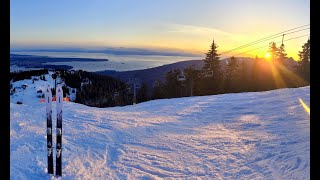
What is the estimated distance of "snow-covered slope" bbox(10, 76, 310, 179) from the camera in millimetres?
5531

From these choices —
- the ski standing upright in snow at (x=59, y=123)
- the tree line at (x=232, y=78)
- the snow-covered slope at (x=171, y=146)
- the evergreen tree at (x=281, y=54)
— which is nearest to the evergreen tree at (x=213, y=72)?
the tree line at (x=232, y=78)

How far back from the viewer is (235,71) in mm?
52531

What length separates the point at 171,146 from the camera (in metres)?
7.47

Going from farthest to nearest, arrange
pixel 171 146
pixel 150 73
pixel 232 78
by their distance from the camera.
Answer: pixel 150 73 → pixel 232 78 → pixel 171 146

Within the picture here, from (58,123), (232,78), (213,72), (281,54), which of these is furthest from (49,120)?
(281,54)

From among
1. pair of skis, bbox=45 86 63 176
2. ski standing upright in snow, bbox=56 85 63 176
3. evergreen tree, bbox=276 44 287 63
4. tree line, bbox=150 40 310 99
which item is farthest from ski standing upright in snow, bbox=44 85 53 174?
evergreen tree, bbox=276 44 287 63

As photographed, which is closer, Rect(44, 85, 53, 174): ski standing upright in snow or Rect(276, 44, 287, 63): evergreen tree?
Rect(44, 85, 53, 174): ski standing upright in snow

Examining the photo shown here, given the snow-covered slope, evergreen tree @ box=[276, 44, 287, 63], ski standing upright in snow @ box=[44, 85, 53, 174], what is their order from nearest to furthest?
ski standing upright in snow @ box=[44, 85, 53, 174] → the snow-covered slope → evergreen tree @ box=[276, 44, 287, 63]

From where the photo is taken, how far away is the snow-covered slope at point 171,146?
5.53 m

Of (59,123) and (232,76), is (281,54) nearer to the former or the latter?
(232,76)

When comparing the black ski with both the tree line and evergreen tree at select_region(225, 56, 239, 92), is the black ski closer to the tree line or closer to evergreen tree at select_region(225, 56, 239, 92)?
the tree line
